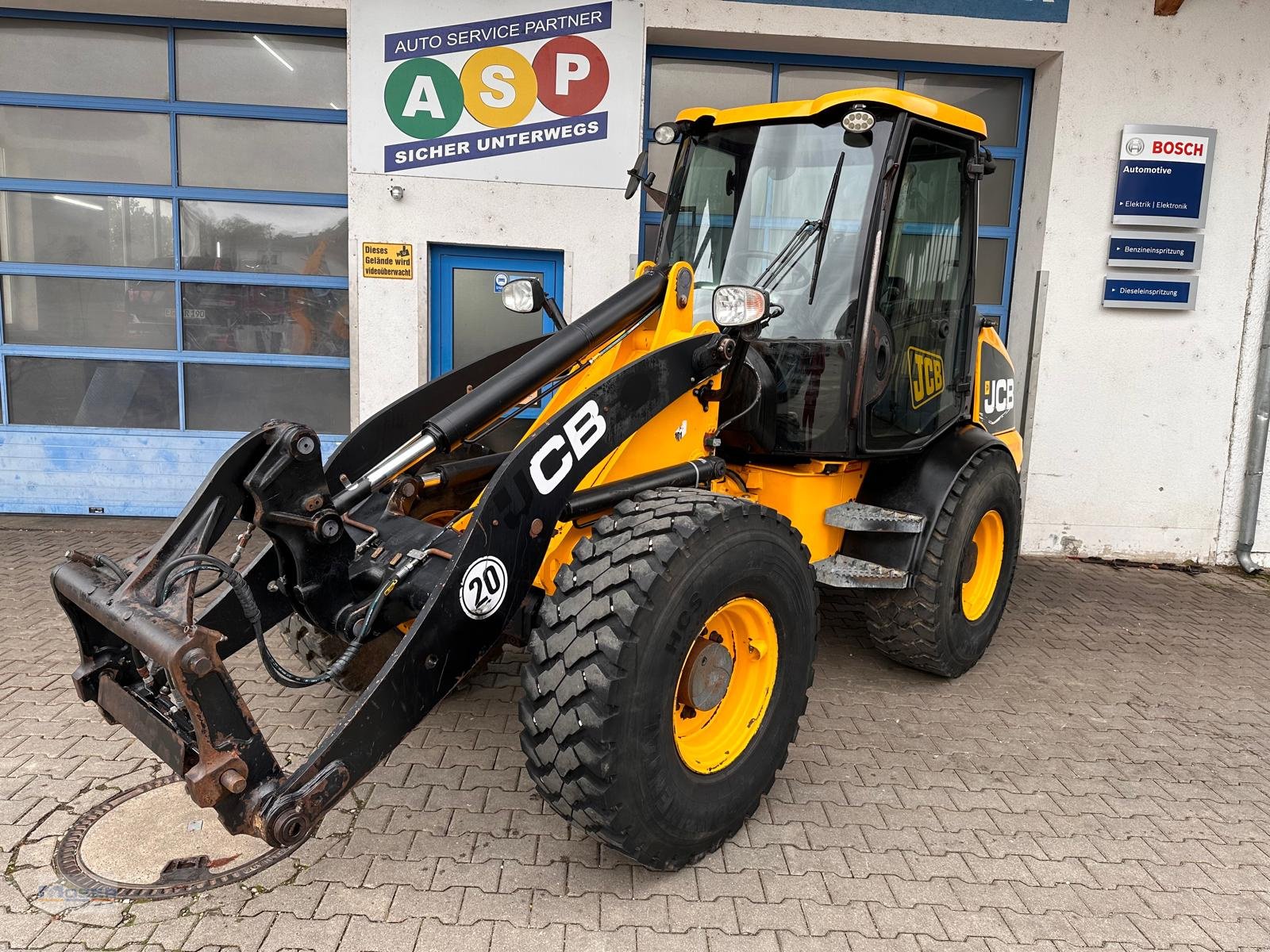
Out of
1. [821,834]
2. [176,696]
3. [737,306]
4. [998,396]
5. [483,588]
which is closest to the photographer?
[176,696]

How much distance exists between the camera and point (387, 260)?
6.45 m

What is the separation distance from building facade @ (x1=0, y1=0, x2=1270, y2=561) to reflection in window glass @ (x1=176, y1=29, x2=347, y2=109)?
0.06 feet

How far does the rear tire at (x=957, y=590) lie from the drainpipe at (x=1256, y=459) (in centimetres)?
333

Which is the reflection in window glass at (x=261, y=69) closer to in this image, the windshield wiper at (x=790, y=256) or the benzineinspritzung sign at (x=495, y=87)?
the benzineinspritzung sign at (x=495, y=87)

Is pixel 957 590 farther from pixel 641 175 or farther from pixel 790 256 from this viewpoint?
pixel 641 175

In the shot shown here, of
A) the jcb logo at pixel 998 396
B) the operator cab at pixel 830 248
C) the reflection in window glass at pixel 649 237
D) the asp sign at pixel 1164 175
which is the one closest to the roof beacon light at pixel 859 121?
the operator cab at pixel 830 248

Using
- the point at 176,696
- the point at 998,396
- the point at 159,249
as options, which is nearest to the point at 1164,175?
the point at 998,396

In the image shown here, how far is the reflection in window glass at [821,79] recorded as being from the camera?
6.86 meters

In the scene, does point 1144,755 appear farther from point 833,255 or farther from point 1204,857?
point 833,255

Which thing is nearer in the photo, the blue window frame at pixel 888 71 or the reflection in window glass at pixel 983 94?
the blue window frame at pixel 888 71

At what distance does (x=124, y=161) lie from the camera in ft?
22.4

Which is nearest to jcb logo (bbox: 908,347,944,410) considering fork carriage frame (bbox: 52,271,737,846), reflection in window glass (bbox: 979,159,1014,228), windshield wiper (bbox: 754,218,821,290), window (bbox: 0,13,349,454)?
windshield wiper (bbox: 754,218,821,290)

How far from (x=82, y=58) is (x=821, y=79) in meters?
5.60

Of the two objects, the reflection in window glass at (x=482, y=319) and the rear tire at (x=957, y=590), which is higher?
the reflection in window glass at (x=482, y=319)
